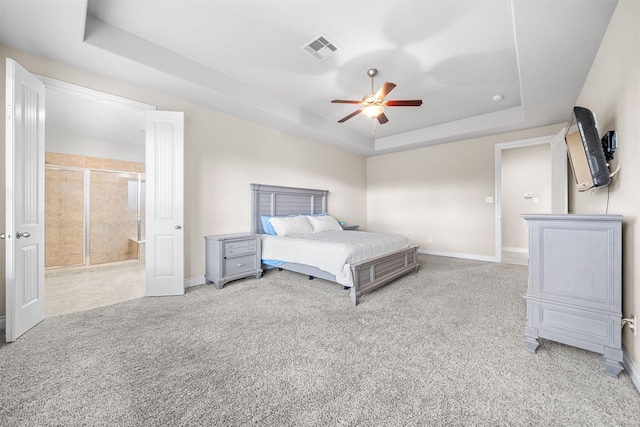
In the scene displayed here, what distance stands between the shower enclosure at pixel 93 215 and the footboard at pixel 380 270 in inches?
200

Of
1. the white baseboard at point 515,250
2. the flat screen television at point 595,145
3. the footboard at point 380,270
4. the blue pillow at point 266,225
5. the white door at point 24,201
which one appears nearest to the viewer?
the flat screen television at point 595,145

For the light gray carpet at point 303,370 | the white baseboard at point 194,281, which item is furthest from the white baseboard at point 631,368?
the white baseboard at point 194,281

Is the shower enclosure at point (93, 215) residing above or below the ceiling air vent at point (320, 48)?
below

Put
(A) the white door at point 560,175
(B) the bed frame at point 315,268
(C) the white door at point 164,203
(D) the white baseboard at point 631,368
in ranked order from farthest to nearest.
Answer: (A) the white door at point 560,175 < (C) the white door at point 164,203 < (B) the bed frame at point 315,268 < (D) the white baseboard at point 631,368

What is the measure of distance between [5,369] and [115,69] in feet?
9.56

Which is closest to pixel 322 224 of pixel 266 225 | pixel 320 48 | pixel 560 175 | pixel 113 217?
pixel 266 225

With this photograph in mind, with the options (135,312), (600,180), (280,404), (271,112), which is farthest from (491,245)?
(135,312)

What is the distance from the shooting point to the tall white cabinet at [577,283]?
165 centimetres

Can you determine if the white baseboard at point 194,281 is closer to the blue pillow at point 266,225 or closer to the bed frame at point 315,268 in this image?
the bed frame at point 315,268

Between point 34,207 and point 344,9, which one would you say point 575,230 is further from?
point 34,207

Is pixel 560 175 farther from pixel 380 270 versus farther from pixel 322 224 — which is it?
pixel 322 224

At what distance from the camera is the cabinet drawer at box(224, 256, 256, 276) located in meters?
3.62

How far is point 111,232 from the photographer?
18.0 feet

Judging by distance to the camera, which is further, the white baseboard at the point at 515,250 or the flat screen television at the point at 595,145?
the white baseboard at the point at 515,250
